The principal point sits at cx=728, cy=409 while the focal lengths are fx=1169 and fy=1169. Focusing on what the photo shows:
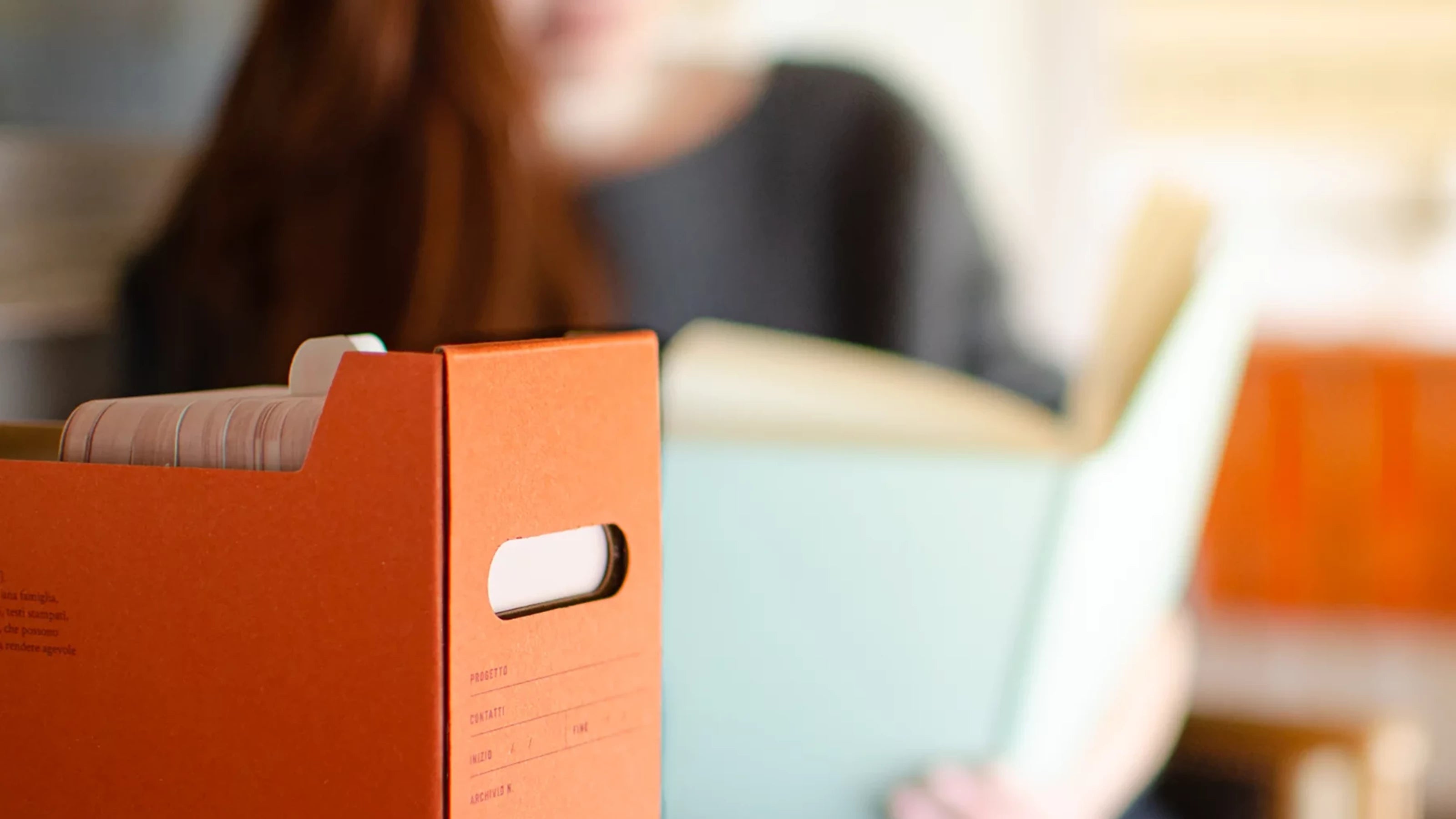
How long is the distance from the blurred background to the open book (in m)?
0.78

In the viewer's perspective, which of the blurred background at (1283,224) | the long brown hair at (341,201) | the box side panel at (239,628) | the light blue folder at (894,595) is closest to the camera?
the box side panel at (239,628)

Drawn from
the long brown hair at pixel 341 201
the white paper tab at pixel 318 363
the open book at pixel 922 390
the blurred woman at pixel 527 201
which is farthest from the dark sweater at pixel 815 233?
the white paper tab at pixel 318 363

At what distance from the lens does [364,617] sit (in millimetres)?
319

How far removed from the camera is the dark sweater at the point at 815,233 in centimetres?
117

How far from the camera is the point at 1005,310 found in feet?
4.56

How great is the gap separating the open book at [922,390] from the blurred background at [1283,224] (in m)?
0.78

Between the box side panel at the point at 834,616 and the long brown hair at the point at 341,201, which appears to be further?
the long brown hair at the point at 341,201

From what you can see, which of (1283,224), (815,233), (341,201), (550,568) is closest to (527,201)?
(341,201)

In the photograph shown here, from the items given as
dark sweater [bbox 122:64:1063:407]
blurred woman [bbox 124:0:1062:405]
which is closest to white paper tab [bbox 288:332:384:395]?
blurred woman [bbox 124:0:1062:405]

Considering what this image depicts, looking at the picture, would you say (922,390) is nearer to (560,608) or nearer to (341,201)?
(560,608)

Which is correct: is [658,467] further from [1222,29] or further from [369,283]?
[1222,29]

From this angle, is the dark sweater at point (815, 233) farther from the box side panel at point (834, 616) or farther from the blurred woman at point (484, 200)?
the box side panel at point (834, 616)

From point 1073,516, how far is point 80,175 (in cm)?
80

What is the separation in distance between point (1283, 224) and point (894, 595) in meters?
1.41
